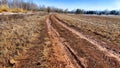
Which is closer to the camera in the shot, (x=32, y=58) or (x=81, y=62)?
(x=81, y=62)

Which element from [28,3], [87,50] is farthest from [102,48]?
[28,3]

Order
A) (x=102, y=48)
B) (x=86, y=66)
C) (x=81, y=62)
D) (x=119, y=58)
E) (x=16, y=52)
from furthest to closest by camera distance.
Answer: (x=102, y=48) → (x=16, y=52) → (x=119, y=58) → (x=81, y=62) → (x=86, y=66)

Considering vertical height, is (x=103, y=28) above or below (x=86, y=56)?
below

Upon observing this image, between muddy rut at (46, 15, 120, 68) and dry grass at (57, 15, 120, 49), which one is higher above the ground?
muddy rut at (46, 15, 120, 68)

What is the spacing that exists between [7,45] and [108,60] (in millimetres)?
5258

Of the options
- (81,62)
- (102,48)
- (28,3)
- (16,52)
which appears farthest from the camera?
(28,3)

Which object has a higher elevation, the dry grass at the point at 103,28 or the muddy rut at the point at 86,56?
the muddy rut at the point at 86,56

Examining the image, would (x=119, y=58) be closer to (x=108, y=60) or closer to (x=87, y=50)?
(x=108, y=60)

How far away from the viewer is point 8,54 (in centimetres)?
945

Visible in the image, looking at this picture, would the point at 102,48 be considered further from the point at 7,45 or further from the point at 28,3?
the point at 28,3

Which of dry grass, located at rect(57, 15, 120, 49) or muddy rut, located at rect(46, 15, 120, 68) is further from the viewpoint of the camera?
dry grass, located at rect(57, 15, 120, 49)

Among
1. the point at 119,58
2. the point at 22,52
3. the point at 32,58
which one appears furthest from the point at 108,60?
the point at 22,52

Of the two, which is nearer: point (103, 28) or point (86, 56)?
point (86, 56)

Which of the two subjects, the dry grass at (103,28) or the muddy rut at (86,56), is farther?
the dry grass at (103,28)
